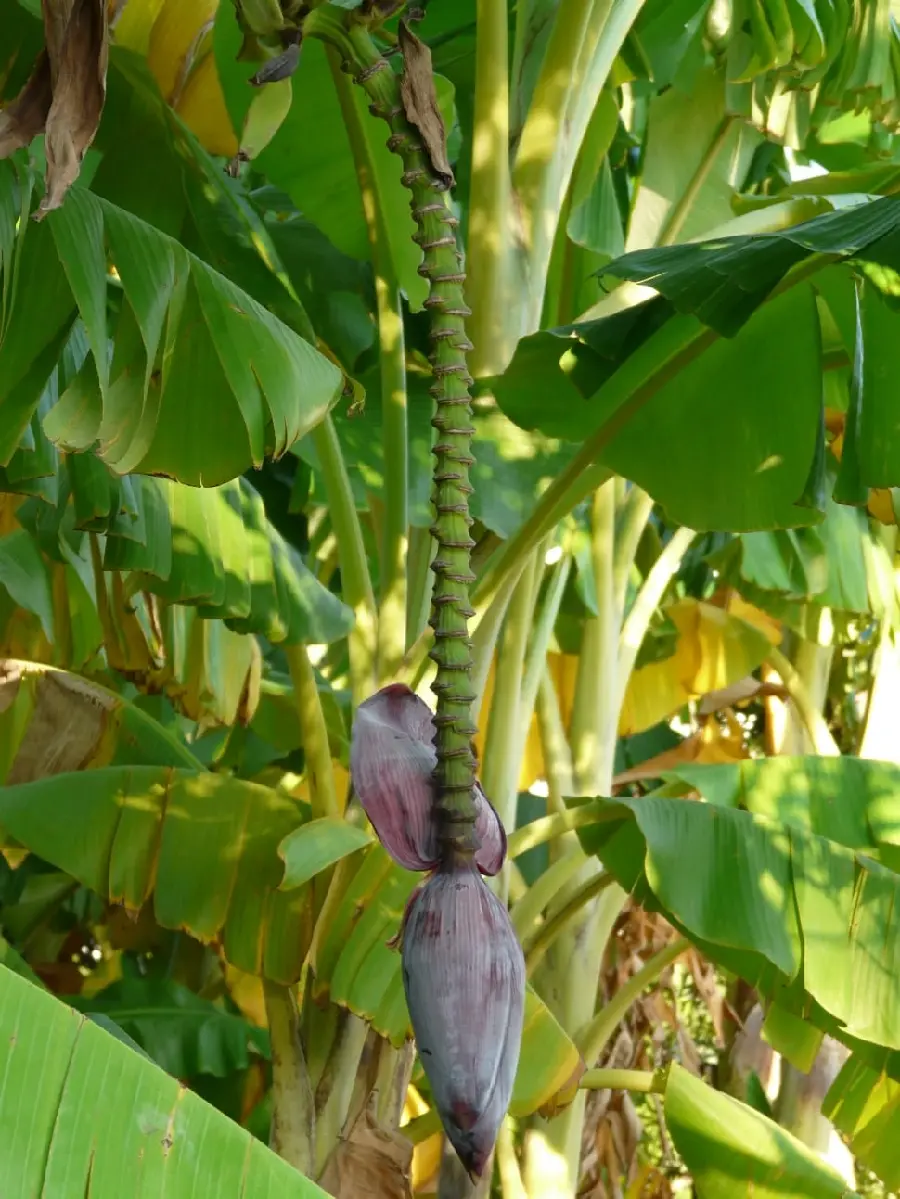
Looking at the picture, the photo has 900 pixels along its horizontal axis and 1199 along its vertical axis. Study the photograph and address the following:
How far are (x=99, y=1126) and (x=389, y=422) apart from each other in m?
0.76

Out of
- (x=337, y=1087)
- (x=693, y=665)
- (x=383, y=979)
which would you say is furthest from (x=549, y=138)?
(x=693, y=665)

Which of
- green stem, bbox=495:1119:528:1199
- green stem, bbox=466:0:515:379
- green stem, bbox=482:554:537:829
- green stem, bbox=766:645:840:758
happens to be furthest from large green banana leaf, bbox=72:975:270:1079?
green stem, bbox=766:645:840:758

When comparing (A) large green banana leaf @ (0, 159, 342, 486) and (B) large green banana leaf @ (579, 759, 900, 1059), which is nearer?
(A) large green banana leaf @ (0, 159, 342, 486)

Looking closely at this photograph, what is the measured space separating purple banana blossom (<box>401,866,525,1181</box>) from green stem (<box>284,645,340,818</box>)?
2.69 feet

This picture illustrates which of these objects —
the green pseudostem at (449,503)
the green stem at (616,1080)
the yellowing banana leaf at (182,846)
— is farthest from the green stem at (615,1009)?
the green pseudostem at (449,503)

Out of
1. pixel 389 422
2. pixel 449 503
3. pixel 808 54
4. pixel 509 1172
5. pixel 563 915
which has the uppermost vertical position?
pixel 808 54

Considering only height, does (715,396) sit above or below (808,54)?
below

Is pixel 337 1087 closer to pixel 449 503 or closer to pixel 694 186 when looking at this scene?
pixel 449 503

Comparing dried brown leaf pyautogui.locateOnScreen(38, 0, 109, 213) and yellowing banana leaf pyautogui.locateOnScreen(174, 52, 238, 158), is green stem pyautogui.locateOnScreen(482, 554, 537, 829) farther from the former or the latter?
dried brown leaf pyautogui.locateOnScreen(38, 0, 109, 213)

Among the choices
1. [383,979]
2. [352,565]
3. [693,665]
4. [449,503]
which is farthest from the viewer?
[693,665]

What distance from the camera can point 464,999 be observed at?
0.38 metres

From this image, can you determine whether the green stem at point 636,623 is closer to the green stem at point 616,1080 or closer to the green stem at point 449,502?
the green stem at point 616,1080

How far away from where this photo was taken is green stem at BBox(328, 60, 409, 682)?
114 cm

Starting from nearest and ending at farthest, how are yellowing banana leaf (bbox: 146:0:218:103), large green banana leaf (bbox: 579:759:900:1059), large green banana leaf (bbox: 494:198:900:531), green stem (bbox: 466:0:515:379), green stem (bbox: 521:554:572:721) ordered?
large green banana leaf (bbox: 494:198:900:531)
large green banana leaf (bbox: 579:759:900:1059)
green stem (bbox: 466:0:515:379)
yellowing banana leaf (bbox: 146:0:218:103)
green stem (bbox: 521:554:572:721)
